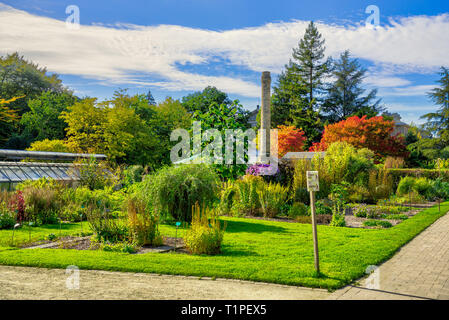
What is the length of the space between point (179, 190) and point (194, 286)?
510 cm

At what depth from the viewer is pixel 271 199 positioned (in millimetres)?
12016

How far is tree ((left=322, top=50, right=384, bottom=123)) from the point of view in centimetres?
4444

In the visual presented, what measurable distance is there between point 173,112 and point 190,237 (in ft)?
102

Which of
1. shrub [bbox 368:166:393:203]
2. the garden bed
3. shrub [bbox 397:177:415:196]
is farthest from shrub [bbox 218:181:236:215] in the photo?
shrub [bbox 397:177:415:196]

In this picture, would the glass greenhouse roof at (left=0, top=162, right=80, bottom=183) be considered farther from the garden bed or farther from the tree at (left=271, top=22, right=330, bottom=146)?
the tree at (left=271, top=22, right=330, bottom=146)

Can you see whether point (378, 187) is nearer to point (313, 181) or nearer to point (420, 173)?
point (420, 173)

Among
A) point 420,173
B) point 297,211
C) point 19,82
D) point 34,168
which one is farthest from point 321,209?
point 19,82

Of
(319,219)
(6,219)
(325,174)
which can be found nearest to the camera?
(6,219)

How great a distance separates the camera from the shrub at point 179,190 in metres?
9.70

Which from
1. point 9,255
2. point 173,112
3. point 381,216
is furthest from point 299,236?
point 173,112

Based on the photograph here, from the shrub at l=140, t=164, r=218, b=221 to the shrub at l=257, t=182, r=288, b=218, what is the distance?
2.57 meters

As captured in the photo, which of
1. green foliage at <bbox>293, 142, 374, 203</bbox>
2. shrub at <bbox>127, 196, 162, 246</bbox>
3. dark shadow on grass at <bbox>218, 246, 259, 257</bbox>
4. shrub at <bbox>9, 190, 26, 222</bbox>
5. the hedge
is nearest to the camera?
dark shadow on grass at <bbox>218, 246, 259, 257</bbox>

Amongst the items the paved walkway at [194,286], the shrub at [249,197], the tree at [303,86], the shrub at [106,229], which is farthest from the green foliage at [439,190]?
the tree at [303,86]
